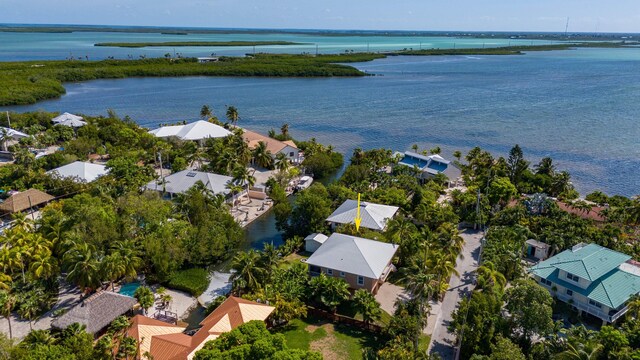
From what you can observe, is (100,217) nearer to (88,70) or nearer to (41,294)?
(41,294)

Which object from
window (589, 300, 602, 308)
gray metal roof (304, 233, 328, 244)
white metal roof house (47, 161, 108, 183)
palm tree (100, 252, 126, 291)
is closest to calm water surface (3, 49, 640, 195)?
window (589, 300, 602, 308)

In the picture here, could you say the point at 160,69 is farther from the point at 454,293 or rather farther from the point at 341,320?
the point at 454,293

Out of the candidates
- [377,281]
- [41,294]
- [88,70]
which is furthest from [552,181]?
[88,70]

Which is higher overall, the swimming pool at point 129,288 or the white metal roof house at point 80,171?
the white metal roof house at point 80,171

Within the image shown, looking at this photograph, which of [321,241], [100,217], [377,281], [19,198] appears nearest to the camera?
[377,281]

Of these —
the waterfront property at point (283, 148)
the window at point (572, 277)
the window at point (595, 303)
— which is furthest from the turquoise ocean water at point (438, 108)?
the window at point (595, 303)

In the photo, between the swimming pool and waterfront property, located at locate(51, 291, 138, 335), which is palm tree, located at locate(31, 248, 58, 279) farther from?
the swimming pool

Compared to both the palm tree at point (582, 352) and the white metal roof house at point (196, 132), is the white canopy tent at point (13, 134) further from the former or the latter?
the palm tree at point (582, 352)
